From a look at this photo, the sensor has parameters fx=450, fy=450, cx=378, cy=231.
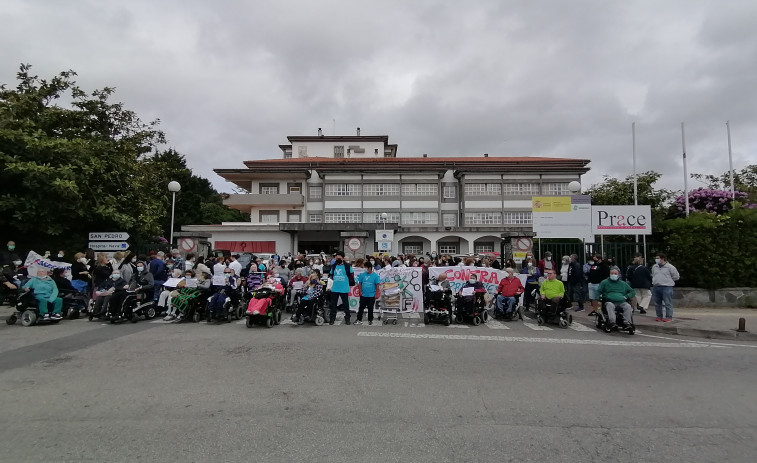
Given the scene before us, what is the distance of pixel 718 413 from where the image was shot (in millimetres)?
5219

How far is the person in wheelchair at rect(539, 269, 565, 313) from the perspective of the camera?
40.5ft

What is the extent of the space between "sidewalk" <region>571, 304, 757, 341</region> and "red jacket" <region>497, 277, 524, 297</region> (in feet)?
6.86

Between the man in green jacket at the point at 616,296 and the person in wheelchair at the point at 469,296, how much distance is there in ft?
10.3

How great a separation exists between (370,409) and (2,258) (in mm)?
17021

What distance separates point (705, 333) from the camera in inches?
437

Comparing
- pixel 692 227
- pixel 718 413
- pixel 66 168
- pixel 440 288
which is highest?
pixel 66 168

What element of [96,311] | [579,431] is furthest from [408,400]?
[96,311]

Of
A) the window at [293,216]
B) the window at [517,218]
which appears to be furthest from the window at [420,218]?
the window at [293,216]

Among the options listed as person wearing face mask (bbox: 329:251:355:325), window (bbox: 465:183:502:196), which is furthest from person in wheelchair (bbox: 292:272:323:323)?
window (bbox: 465:183:502:196)

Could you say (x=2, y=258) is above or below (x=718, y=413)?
above

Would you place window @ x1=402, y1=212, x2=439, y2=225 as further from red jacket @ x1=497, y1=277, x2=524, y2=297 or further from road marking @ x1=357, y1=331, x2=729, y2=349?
road marking @ x1=357, y1=331, x2=729, y2=349

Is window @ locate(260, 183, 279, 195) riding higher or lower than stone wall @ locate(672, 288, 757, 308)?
higher

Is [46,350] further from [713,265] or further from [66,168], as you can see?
[713,265]

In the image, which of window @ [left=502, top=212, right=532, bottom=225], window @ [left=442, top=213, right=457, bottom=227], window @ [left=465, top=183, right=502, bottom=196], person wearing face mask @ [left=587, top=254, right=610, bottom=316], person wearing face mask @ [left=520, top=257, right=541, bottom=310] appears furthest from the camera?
window @ [left=442, top=213, right=457, bottom=227]
